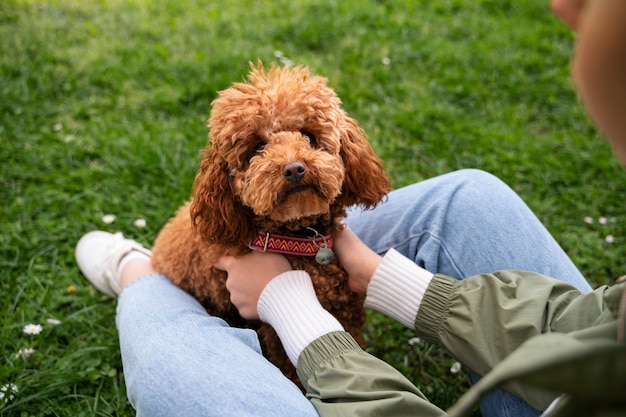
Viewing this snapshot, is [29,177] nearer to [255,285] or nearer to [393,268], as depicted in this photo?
[255,285]

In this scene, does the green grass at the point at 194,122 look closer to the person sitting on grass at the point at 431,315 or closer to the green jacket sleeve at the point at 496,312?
the person sitting on grass at the point at 431,315

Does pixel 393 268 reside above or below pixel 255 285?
above

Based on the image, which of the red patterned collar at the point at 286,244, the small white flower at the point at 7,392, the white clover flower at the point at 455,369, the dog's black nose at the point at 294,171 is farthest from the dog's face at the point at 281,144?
the small white flower at the point at 7,392

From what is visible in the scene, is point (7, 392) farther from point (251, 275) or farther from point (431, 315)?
point (431, 315)

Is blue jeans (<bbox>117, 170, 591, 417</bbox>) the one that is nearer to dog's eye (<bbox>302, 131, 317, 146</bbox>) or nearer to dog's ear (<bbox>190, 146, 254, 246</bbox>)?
dog's ear (<bbox>190, 146, 254, 246</bbox>)

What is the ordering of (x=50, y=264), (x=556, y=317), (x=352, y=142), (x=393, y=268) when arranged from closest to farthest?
(x=556, y=317) → (x=393, y=268) → (x=352, y=142) → (x=50, y=264)

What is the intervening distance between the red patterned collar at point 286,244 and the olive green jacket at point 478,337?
418mm

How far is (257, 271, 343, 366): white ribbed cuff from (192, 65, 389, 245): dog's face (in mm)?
220

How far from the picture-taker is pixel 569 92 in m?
3.98

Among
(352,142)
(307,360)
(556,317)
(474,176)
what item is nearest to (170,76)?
(352,142)

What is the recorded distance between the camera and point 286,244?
76.4 inches

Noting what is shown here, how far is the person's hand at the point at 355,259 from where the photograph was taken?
6.41 feet

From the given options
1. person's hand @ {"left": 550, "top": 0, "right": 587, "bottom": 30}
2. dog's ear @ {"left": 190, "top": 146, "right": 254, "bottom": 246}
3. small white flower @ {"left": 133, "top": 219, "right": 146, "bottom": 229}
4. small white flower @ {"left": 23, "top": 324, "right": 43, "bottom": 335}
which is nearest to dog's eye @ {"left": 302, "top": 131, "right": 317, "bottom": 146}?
dog's ear @ {"left": 190, "top": 146, "right": 254, "bottom": 246}

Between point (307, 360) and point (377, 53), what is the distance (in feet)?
10.5
